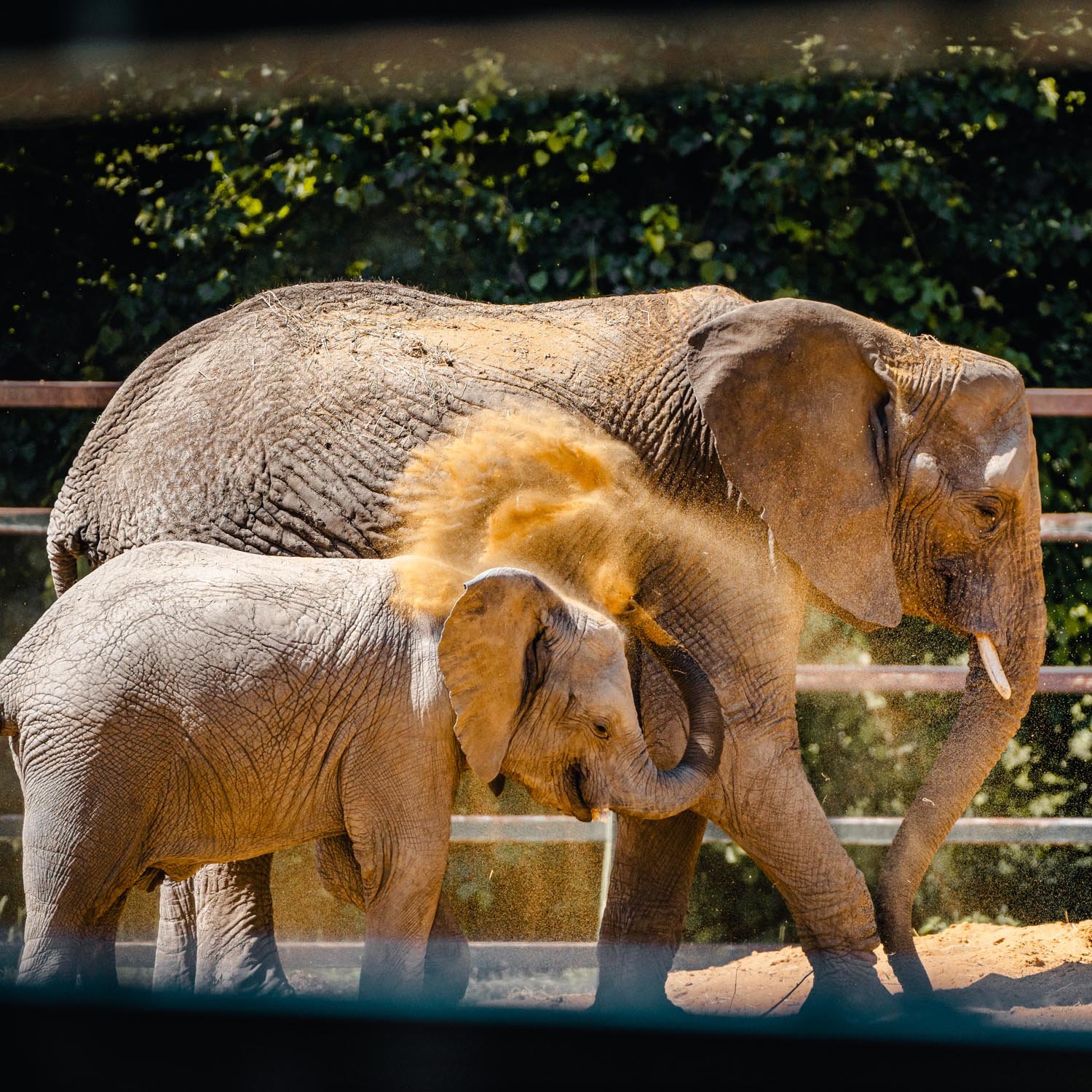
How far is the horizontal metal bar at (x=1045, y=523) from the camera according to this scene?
649 centimetres

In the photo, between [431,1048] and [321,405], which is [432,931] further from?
[431,1048]

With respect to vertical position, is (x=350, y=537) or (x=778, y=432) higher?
(x=778, y=432)

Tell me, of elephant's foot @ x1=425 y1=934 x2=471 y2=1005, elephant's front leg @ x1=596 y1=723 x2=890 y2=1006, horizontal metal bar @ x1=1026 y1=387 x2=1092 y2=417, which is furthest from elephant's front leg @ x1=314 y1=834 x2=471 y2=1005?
horizontal metal bar @ x1=1026 y1=387 x2=1092 y2=417

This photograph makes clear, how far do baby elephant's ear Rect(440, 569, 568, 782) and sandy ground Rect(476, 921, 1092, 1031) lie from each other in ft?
4.85

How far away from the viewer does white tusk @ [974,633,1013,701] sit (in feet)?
16.7

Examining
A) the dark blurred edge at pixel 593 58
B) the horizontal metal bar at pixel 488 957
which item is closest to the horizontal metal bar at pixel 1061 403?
the dark blurred edge at pixel 593 58

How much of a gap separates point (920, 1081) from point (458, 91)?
5.88 metres

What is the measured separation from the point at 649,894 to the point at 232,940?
4.54 feet

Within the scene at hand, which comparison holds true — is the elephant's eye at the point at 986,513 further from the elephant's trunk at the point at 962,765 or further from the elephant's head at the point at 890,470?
the elephant's trunk at the point at 962,765

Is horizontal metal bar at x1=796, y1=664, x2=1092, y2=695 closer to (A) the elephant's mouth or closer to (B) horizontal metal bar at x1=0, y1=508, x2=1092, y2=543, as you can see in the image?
(B) horizontal metal bar at x1=0, y1=508, x2=1092, y2=543

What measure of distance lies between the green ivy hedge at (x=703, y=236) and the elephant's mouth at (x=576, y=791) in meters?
3.37

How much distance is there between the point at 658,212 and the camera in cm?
777

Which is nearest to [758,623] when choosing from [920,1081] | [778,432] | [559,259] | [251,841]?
[778,432]

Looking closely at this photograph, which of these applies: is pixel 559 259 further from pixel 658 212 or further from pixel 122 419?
pixel 122 419
